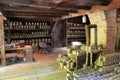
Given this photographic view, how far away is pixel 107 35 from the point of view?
3.20 metres

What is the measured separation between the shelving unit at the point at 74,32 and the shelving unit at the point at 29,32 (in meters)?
1.10

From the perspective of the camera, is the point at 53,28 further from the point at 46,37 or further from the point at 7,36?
the point at 7,36

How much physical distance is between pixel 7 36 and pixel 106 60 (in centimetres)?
566

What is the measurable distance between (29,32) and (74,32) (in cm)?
274

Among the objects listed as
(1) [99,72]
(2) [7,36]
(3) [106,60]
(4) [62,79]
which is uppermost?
(2) [7,36]

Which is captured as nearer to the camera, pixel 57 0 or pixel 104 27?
pixel 57 0

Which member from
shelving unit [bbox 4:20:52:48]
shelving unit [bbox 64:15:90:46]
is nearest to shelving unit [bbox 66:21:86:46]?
shelving unit [bbox 64:15:90:46]

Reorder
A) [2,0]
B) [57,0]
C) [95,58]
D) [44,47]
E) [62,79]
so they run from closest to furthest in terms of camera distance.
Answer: [57,0]
[2,0]
[95,58]
[62,79]
[44,47]

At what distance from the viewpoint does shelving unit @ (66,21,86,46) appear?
8148 millimetres

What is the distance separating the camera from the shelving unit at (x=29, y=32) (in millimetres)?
7090

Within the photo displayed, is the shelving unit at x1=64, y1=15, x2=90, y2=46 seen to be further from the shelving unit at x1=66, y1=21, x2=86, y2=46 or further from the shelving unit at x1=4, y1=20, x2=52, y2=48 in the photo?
the shelving unit at x1=4, y1=20, x2=52, y2=48

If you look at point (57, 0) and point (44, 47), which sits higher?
point (57, 0)

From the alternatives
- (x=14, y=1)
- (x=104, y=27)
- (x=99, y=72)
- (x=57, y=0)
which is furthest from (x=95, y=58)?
(x=14, y=1)

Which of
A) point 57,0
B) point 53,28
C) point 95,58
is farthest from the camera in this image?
point 53,28
